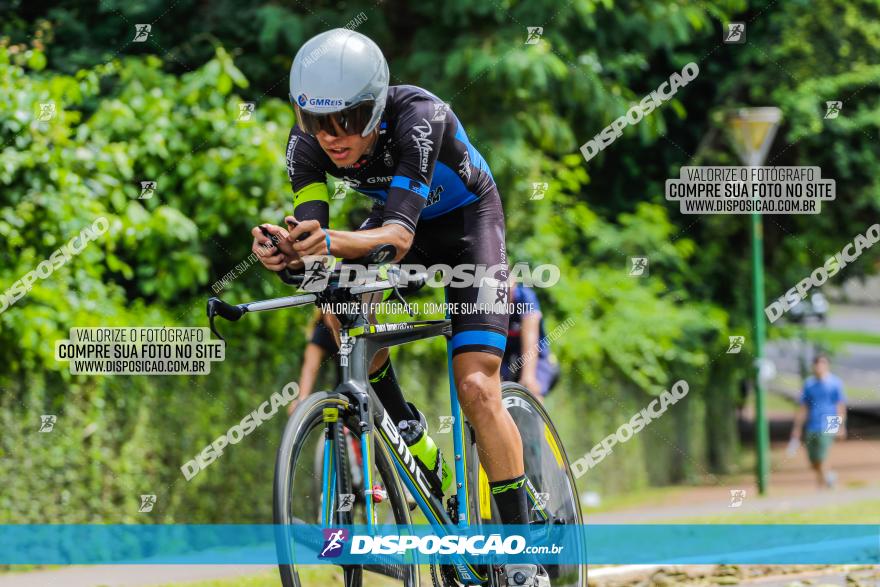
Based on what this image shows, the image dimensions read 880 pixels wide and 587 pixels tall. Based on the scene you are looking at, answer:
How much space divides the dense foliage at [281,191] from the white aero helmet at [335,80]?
4.27 metres

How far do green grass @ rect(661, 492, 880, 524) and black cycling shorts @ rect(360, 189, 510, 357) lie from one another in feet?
17.3

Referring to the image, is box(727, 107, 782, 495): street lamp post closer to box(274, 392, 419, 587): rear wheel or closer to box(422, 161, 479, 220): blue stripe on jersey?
box(422, 161, 479, 220): blue stripe on jersey

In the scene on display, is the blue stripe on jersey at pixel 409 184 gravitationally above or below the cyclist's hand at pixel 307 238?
above

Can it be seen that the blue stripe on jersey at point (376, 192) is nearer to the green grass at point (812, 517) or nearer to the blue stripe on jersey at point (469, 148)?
the blue stripe on jersey at point (469, 148)

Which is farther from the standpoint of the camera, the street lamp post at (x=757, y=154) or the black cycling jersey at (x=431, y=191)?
the street lamp post at (x=757, y=154)

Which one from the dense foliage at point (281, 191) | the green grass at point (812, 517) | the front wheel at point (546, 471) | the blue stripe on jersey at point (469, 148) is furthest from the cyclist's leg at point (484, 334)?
the green grass at point (812, 517)

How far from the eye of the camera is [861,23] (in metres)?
17.3

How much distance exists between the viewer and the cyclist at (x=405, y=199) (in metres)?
3.80

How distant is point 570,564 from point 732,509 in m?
6.94

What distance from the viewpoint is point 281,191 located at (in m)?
9.11

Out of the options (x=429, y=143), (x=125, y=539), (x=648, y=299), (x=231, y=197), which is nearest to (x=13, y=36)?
(x=231, y=197)

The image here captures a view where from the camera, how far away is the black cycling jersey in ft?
13.2

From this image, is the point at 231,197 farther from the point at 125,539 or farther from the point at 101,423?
the point at 125,539

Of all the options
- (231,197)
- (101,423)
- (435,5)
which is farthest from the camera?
(435,5)
